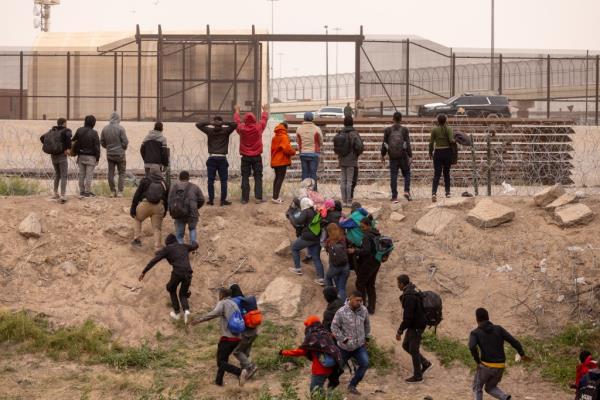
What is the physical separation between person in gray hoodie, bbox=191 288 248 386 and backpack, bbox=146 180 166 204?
3.38 metres

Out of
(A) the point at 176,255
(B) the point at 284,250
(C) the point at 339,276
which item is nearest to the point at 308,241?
(C) the point at 339,276

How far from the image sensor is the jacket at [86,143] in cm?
1800

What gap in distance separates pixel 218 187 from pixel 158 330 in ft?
19.7

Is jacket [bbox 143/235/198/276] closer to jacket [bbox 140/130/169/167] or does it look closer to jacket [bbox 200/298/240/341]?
jacket [bbox 200/298/240/341]

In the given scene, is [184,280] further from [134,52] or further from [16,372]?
[134,52]

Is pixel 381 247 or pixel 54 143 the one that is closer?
pixel 381 247

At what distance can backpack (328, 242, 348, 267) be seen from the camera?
49.3 feet

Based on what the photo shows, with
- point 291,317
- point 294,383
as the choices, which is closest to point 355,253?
point 291,317

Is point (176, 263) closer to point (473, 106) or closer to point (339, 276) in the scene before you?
point (339, 276)

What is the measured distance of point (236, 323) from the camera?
13.1 meters

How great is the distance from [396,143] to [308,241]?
10.9 feet

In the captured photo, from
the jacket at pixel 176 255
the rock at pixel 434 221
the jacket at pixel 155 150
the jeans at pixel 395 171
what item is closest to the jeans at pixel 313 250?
the jacket at pixel 176 255

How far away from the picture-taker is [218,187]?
20875mm

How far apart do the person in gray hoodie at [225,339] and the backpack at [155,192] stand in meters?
3.38
